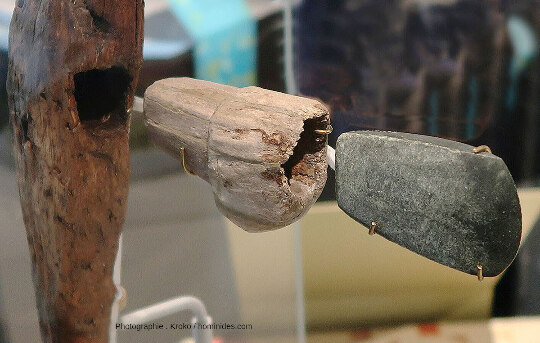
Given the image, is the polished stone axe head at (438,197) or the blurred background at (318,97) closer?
the polished stone axe head at (438,197)

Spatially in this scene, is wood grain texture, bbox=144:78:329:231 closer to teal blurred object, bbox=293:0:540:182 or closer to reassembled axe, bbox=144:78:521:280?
reassembled axe, bbox=144:78:521:280

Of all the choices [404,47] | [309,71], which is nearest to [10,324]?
[309,71]

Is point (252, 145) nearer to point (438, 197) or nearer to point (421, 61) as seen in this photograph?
point (438, 197)

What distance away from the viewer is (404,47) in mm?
1080

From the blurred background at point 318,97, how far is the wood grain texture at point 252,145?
176mm

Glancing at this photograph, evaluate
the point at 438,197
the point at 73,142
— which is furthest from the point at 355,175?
the point at 73,142

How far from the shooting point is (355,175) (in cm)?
68

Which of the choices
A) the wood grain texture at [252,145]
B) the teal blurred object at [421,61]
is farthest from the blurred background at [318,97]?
the wood grain texture at [252,145]

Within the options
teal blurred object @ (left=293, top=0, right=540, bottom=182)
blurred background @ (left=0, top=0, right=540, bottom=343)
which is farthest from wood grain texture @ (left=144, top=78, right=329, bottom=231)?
teal blurred object @ (left=293, top=0, right=540, bottom=182)

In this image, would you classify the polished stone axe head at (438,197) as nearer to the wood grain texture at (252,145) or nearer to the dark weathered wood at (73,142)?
the wood grain texture at (252,145)

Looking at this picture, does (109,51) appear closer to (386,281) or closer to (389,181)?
(389,181)

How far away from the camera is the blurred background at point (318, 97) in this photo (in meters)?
1.01

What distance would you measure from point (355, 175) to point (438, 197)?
125 mm

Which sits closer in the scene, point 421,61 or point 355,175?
point 355,175
